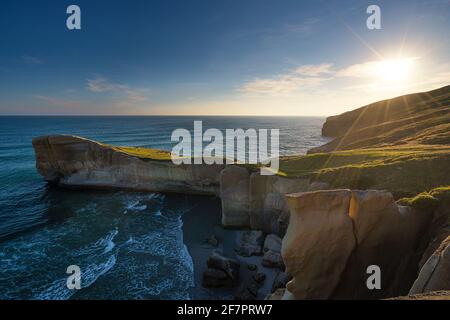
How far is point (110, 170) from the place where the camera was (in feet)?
134

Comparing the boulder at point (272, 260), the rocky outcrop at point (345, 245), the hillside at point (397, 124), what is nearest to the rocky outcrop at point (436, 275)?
the rocky outcrop at point (345, 245)

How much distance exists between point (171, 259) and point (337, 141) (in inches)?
1925

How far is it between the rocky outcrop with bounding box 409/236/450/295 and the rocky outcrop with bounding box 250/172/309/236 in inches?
599

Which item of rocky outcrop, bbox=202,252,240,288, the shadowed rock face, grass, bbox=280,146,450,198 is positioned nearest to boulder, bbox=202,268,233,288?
rocky outcrop, bbox=202,252,240,288

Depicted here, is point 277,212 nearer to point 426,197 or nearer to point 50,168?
point 426,197

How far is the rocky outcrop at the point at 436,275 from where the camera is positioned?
7.97 metres

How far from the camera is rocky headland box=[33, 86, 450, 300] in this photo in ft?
35.7

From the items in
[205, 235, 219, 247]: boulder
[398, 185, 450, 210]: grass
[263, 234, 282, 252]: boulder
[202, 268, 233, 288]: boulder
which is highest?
[398, 185, 450, 210]: grass

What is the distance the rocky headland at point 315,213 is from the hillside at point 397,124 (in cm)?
105

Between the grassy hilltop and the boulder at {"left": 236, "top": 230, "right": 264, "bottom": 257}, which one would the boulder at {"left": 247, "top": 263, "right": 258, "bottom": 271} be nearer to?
the boulder at {"left": 236, "top": 230, "right": 264, "bottom": 257}

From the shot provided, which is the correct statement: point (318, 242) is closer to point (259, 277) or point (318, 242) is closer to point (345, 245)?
point (345, 245)

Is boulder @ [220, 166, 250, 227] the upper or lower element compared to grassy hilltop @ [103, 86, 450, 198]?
lower

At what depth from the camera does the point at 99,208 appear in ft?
110

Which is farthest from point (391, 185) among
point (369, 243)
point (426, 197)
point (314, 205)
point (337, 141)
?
point (337, 141)
